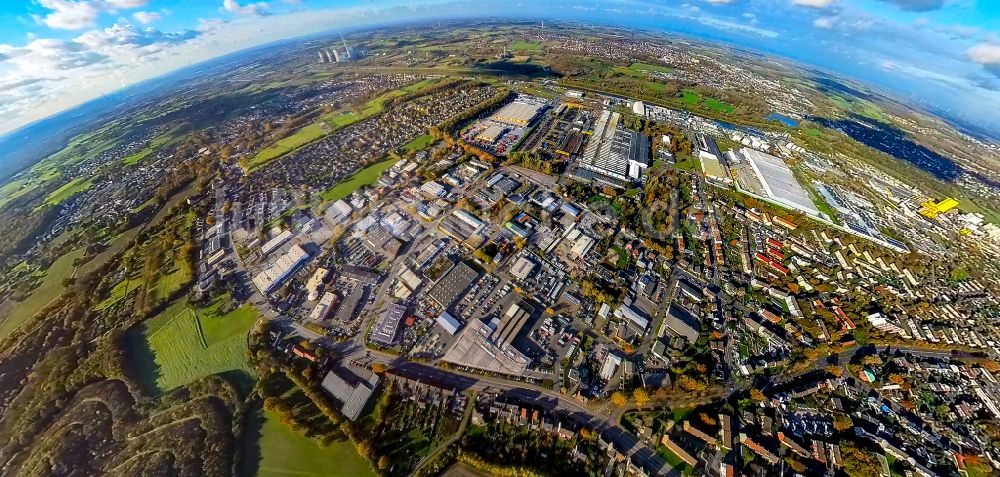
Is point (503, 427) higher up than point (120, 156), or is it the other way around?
point (120, 156)

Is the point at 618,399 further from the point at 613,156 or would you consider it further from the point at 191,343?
the point at 613,156

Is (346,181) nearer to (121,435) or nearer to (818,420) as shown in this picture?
(121,435)

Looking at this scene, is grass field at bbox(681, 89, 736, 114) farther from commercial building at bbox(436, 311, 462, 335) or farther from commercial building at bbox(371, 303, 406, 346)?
commercial building at bbox(371, 303, 406, 346)

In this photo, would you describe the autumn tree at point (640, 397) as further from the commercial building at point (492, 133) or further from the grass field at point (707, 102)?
the grass field at point (707, 102)

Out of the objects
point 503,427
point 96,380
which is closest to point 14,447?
point 96,380

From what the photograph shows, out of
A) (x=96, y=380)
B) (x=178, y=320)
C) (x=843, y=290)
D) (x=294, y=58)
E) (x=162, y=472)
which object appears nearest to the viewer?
(x=162, y=472)

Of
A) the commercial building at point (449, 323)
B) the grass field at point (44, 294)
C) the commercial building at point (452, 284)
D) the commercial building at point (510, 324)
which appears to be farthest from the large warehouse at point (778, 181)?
the grass field at point (44, 294)
